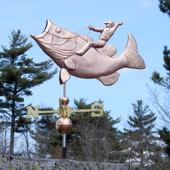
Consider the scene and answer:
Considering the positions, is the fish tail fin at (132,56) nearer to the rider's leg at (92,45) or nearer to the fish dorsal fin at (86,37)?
the rider's leg at (92,45)

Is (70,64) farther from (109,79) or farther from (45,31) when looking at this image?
(109,79)

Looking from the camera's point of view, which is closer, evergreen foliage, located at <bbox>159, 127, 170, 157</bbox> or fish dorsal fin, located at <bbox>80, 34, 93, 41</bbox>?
fish dorsal fin, located at <bbox>80, 34, 93, 41</bbox>

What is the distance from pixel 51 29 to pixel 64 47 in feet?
0.98

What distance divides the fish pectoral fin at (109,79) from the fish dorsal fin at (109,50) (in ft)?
0.97

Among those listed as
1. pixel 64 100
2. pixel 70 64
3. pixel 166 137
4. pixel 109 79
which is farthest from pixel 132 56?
pixel 166 137

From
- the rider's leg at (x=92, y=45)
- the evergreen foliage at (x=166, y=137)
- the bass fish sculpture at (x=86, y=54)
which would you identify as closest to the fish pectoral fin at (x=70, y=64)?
the bass fish sculpture at (x=86, y=54)

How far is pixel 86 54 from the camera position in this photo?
5.30 meters

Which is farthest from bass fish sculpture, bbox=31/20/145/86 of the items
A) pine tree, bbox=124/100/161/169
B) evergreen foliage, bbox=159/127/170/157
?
pine tree, bbox=124/100/161/169

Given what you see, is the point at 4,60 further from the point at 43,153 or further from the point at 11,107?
the point at 43,153

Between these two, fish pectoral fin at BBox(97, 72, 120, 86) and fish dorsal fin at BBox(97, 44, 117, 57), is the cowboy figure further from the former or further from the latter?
fish pectoral fin at BBox(97, 72, 120, 86)

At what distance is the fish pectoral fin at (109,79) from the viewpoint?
5.55 metres

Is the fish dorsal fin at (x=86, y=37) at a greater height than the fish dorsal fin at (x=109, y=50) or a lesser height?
greater

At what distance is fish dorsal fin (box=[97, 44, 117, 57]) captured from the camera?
5.59 meters

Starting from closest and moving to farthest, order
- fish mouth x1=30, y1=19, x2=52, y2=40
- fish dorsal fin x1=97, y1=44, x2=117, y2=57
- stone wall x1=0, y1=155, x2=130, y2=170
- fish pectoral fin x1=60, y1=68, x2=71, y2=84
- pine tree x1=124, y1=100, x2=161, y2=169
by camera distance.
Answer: stone wall x1=0, y1=155, x2=130, y2=170 < fish mouth x1=30, y1=19, x2=52, y2=40 < fish pectoral fin x1=60, y1=68, x2=71, y2=84 < fish dorsal fin x1=97, y1=44, x2=117, y2=57 < pine tree x1=124, y1=100, x2=161, y2=169
